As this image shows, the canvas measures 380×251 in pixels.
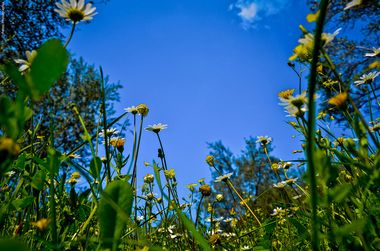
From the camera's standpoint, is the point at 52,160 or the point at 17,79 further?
the point at 52,160

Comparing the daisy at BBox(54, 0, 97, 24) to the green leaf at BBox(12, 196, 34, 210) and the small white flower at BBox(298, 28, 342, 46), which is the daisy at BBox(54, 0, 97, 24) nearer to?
the green leaf at BBox(12, 196, 34, 210)

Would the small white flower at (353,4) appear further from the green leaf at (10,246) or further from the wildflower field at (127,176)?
the green leaf at (10,246)

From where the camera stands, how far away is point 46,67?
1.54 feet

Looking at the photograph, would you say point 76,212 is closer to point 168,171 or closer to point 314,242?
point 168,171

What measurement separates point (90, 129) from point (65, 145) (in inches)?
40.8

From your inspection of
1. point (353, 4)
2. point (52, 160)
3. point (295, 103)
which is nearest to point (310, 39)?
point (353, 4)

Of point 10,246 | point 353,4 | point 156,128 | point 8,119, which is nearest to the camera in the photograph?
point 10,246

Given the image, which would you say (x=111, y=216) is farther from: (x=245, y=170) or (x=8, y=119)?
(x=245, y=170)

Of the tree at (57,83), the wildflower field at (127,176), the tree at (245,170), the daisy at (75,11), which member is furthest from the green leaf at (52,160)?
the tree at (245,170)

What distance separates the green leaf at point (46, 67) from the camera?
1.50 feet

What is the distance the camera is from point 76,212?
1006mm

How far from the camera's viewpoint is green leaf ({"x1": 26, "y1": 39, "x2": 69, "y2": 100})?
0.46 meters

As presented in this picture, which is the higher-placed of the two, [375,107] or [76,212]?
[375,107]

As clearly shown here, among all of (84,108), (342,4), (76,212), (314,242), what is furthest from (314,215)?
(84,108)
